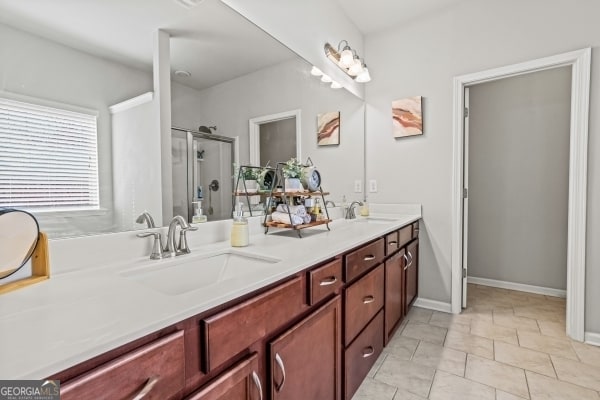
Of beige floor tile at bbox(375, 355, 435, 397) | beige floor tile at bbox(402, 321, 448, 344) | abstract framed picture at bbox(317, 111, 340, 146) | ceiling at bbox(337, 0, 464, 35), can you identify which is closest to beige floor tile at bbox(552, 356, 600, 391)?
beige floor tile at bbox(402, 321, 448, 344)

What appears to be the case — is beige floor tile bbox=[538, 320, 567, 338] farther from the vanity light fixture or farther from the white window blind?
the white window blind

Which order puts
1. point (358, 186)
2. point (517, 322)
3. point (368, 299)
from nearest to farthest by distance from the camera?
point (368, 299), point (517, 322), point (358, 186)

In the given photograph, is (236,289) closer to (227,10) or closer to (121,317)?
(121,317)

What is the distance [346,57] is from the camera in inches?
95.0

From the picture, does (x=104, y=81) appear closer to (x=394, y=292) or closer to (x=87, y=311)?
(x=87, y=311)

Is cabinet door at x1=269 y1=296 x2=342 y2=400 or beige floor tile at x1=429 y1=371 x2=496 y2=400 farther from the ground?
cabinet door at x1=269 y1=296 x2=342 y2=400

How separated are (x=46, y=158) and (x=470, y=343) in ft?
8.05

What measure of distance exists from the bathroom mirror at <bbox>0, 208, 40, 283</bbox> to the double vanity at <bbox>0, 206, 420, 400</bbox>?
0.08m

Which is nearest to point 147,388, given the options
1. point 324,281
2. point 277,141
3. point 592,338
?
point 324,281

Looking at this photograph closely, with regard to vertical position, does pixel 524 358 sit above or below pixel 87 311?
below

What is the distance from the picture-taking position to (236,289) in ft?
2.43

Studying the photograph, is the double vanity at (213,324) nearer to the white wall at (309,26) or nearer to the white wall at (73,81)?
the white wall at (73,81)

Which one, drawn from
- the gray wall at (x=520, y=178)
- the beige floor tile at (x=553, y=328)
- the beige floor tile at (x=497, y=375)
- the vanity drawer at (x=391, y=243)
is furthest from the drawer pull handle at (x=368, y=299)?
the gray wall at (x=520, y=178)

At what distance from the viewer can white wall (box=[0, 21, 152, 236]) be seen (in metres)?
0.82
